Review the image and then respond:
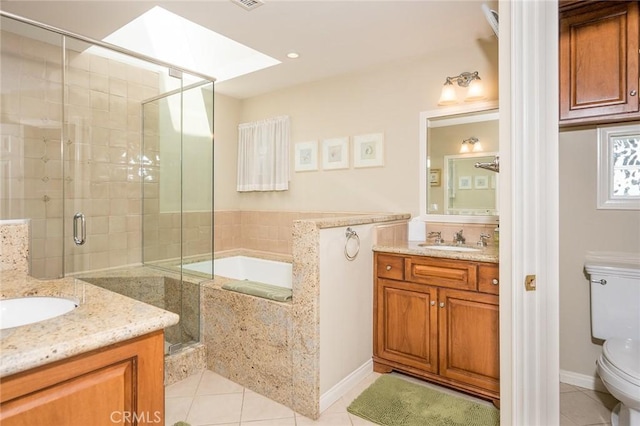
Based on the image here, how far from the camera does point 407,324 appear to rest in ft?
7.40

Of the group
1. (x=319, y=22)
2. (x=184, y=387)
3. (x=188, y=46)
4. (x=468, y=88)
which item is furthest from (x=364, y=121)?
(x=184, y=387)

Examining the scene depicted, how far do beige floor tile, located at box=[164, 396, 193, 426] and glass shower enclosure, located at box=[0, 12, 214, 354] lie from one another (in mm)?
414

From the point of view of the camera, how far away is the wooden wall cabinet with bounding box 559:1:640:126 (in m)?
1.73

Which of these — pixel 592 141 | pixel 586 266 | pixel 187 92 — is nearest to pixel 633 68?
pixel 592 141

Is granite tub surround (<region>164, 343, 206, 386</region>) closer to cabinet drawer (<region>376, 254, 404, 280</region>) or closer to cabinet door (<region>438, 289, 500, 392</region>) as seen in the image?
cabinet drawer (<region>376, 254, 404, 280</region>)

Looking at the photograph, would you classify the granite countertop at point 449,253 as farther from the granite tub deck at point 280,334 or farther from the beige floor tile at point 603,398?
the beige floor tile at point 603,398

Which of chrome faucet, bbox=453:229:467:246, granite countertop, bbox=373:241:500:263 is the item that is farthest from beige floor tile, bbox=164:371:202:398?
chrome faucet, bbox=453:229:467:246

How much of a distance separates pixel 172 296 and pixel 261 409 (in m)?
1.15

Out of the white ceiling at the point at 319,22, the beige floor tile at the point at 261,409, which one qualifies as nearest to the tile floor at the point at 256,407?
the beige floor tile at the point at 261,409

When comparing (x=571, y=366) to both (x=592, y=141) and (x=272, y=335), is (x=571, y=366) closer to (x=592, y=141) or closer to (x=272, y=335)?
(x=592, y=141)

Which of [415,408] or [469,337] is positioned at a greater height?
[469,337]

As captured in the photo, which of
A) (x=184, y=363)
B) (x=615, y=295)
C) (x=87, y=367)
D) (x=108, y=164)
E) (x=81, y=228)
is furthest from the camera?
(x=108, y=164)

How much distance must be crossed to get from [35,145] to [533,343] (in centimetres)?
334

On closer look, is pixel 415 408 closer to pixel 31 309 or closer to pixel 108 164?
pixel 31 309
